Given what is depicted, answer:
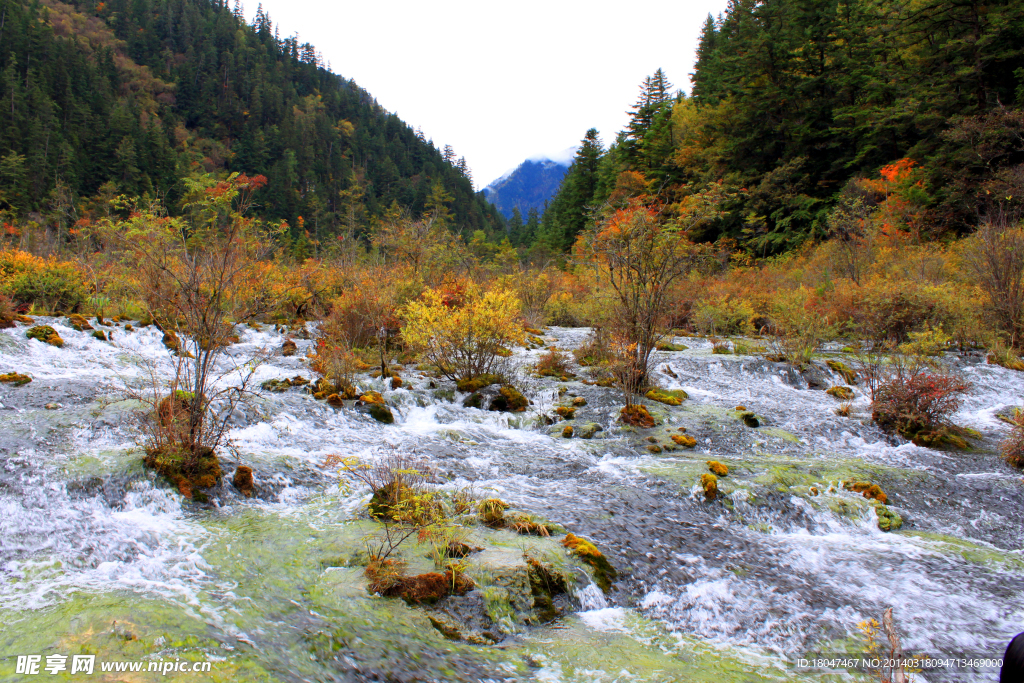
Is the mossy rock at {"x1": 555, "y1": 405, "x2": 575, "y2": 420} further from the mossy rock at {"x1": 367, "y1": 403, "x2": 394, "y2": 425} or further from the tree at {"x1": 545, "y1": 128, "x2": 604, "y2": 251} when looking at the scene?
the tree at {"x1": 545, "y1": 128, "x2": 604, "y2": 251}

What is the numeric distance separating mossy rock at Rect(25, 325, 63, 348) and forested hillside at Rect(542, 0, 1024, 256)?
54.0 feet

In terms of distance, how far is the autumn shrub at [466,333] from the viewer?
31.3 ft

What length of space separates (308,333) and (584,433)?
10.1 metres

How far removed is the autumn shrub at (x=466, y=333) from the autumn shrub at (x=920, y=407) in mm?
6496

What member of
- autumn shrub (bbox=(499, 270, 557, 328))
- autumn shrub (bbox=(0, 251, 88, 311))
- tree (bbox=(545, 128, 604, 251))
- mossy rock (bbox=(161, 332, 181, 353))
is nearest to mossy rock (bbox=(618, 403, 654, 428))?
mossy rock (bbox=(161, 332, 181, 353))

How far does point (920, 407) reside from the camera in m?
7.79

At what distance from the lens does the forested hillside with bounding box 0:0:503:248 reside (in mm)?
48844

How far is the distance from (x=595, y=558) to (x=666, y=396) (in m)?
5.97

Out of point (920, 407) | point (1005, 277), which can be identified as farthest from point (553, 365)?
point (1005, 277)

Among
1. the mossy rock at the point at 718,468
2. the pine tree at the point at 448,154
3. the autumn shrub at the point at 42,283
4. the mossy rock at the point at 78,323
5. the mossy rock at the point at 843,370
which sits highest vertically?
the pine tree at the point at 448,154

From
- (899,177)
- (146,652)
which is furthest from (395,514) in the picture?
(899,177)

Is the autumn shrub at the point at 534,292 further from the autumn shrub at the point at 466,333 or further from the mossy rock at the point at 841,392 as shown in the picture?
the mossy rock at the point at 841,392

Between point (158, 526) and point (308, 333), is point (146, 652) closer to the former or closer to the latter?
point (158, 526)

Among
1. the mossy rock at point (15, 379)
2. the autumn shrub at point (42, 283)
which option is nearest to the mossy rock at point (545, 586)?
the mossy rock at point (15, 379)
